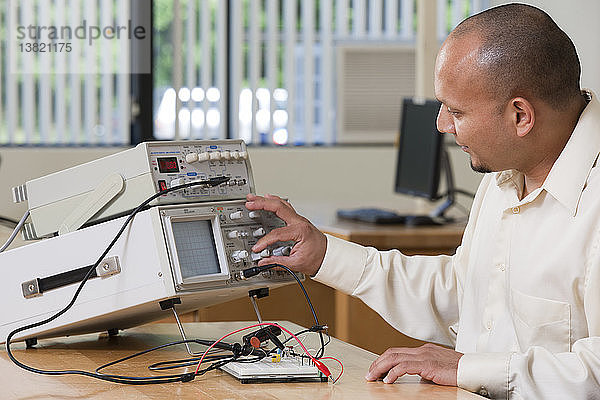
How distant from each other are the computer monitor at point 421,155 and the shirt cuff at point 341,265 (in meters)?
1.74

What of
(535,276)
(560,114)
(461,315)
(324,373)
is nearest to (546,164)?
(560,114)

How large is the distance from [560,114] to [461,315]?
434 millimetres

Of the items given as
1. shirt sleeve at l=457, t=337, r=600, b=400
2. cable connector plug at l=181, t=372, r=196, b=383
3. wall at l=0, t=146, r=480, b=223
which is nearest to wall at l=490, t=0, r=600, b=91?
wall at l=0, t=146, r=480, b=223

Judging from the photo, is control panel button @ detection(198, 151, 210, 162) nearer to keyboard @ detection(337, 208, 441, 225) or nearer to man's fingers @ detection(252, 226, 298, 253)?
man's fingers @ detection(252, 226, 298, 253)

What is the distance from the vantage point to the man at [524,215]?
4.53ft

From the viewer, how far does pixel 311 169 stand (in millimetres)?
5309

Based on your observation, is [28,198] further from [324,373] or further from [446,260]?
[446,260]

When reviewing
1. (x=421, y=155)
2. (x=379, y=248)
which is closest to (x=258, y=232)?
(x=379, y=248)

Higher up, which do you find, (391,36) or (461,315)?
(391,36)

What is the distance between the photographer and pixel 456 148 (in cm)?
552

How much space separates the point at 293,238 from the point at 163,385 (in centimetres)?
39

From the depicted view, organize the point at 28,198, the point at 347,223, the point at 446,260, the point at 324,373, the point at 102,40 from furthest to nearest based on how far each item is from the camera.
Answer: the point at 102,40 < the point at 347,223 < the point at 446,260 < the point at 28,198 < the point at 324,373

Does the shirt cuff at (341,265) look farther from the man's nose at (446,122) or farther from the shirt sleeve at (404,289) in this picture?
the man's nose at (446,122)

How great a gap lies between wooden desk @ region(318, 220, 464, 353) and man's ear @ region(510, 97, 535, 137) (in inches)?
59.7
